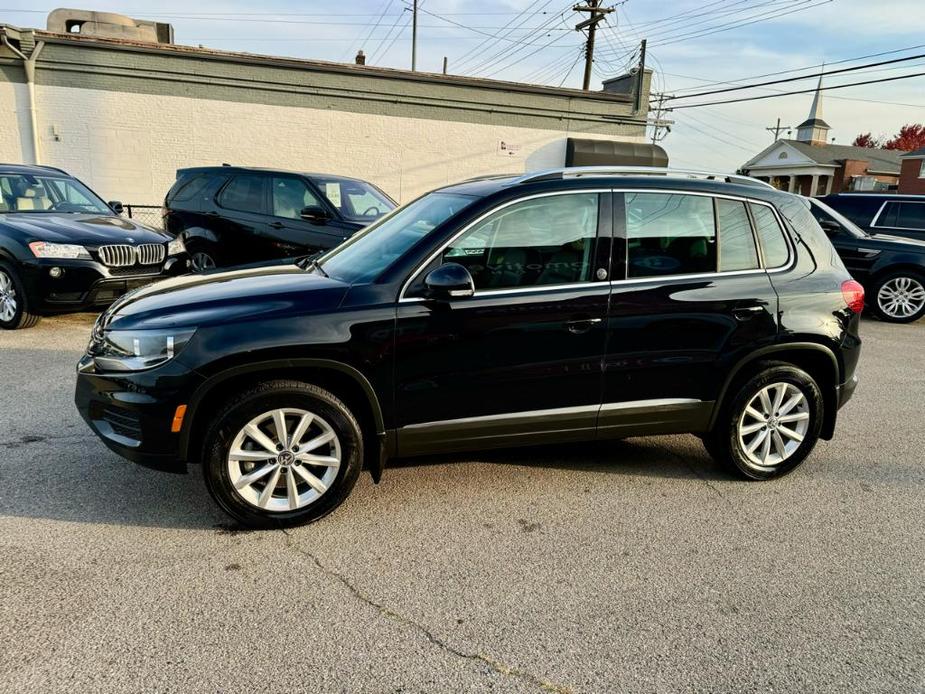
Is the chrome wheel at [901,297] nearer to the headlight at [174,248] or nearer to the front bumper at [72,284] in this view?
the headlight at [174,248]

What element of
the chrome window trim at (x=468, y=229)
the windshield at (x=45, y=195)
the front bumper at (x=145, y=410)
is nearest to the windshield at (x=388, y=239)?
the chrome window trim at (x=468, y=229)

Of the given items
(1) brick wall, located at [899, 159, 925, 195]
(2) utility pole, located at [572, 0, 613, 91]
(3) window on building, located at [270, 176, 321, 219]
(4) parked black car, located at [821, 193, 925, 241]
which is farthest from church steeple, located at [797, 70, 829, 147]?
(3) window on building, located at [270, 176, 321, 219]

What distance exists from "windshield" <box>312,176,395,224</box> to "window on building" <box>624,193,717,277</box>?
17.5ft

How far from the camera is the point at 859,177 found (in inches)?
2162

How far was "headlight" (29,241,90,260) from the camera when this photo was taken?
6.77m

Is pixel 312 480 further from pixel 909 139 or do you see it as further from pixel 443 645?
pixel 909 139

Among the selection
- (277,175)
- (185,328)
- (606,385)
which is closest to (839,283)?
(606,385)

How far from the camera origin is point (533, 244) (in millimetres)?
3633

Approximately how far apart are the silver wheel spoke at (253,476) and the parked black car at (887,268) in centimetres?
996

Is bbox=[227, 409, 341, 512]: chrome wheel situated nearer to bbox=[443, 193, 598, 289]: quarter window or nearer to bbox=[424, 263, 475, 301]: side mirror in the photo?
bbox=[424, 263, 475, 301]: side mirror

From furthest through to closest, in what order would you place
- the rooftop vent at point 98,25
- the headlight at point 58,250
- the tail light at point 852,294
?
the rooftop vent at point 98,25
the headlight at point 58,250
the tail light at point 852,294

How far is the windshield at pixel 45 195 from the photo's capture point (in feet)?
25.4

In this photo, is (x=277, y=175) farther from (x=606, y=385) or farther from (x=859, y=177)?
(x=859, y=177)

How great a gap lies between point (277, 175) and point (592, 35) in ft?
85.2
